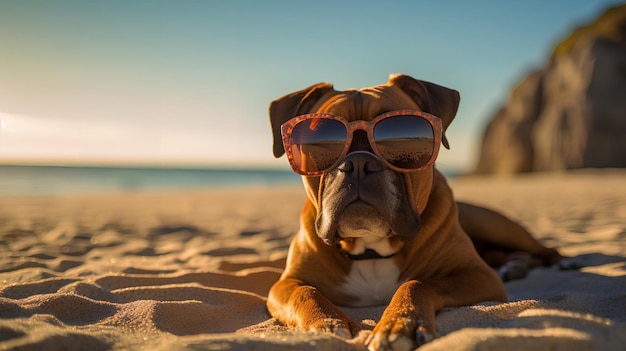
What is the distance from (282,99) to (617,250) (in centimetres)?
296

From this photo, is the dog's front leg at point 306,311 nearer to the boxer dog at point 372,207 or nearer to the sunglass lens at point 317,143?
the boxer dog at point 372,207

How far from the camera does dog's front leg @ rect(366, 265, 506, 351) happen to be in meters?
1.86

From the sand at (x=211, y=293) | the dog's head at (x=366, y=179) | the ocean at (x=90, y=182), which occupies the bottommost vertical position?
the ocean at (x=90, y=182)

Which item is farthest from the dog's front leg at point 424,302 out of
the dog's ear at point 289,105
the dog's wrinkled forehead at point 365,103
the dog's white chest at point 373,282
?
the dog's ear at point 289,105

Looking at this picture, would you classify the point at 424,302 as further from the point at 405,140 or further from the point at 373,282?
the point at 405,140

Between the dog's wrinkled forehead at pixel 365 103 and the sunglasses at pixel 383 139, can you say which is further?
the dog's wrinkled forehead at pixel 365 103

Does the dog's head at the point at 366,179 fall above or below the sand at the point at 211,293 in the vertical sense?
above

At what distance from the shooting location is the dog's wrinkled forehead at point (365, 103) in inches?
109

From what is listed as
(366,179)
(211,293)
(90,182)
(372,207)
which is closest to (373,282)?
(372,207)

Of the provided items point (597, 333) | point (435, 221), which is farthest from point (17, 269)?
point (597, 333)

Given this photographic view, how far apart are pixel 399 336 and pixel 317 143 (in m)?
1.21

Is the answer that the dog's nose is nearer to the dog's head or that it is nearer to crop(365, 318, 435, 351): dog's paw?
the dog's head

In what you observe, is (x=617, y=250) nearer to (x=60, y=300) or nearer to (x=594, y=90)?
(x=60, y=300)

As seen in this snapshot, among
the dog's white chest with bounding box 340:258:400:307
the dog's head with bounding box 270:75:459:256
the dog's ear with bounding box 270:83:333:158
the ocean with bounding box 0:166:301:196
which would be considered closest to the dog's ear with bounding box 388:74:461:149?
the dog's head with bounding box 270:75:459:256
